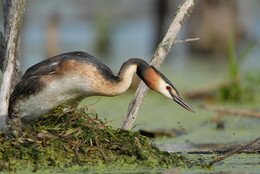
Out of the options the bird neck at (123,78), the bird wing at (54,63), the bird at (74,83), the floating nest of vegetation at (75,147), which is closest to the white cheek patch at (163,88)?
the bird at (74,83)

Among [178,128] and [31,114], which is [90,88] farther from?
[178,128]

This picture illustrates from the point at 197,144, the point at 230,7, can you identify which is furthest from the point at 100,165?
the point at 230,7

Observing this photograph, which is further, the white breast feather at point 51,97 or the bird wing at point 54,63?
the bird wing at point 54,63

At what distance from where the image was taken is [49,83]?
215 inches

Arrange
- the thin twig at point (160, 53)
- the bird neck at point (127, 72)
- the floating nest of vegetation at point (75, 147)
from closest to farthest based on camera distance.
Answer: the floating nest of vegetation at point (75, 147) < the bird neck at point (127, 72) < the thin twig at point (160, 53)

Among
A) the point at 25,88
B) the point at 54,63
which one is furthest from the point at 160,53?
the point at 25,88

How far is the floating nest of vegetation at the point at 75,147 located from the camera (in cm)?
504

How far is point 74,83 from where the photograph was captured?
5.36 meters

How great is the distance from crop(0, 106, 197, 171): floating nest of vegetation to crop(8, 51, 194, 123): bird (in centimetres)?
16

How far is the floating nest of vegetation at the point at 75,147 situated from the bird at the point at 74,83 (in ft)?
0.54

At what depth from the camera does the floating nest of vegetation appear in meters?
5.04

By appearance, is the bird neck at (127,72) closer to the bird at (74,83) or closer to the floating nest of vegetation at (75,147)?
the bird at (74,83)

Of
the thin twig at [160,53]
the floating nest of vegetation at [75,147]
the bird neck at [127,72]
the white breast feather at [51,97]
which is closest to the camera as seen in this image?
the floating nest of vegetation at [75,147]

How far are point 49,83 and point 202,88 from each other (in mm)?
5358
